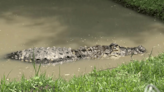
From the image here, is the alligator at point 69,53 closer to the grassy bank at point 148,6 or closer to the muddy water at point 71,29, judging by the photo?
the muddy water at point 71,29

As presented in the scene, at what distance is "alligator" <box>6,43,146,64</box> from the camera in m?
5.75

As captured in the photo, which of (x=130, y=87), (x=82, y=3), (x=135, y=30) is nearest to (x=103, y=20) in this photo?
(x=135, y=30)

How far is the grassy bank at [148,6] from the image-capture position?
8570mm

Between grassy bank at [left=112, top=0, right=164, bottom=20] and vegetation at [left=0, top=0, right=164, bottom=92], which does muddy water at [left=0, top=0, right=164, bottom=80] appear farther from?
vegetation at [left=0, top=0, right=164, bottom=92]

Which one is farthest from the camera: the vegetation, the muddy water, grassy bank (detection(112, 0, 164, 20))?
grassy bank (detection(112, 0, 164, 20))

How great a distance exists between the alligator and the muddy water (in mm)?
159

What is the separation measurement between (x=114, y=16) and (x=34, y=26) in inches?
114

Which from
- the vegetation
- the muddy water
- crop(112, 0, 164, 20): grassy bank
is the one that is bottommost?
the vegetation

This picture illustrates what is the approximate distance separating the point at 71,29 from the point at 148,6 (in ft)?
10.4

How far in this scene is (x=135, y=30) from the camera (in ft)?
25.2

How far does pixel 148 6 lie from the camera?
9008 millimetres

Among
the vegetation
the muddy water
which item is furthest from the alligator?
the vegetation

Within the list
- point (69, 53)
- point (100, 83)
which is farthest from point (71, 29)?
point (100, 83)

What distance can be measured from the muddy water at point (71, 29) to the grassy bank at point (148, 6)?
26cm
